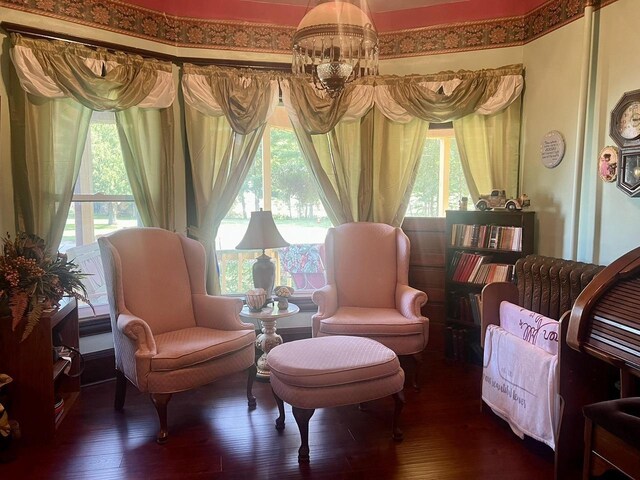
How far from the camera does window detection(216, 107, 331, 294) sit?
4.00m

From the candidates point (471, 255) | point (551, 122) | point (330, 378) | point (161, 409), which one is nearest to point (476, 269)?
point (471, 255)

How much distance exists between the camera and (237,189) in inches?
146

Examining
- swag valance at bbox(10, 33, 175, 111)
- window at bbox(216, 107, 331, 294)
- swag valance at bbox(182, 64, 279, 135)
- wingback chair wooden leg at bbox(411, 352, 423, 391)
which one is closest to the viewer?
swag valance at bbox(10, 33, 175, 111)

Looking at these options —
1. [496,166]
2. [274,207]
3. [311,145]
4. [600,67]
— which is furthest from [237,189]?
[600,67]

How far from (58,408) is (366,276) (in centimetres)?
227

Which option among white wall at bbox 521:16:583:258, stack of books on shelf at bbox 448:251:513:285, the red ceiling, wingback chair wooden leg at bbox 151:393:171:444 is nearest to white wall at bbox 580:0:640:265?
white wall at bbox 521:16:583:258

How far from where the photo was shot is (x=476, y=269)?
11.8 feet

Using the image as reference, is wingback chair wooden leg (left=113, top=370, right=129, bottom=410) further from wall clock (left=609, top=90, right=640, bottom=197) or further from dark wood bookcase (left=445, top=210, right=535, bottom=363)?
wall clock (left=609, top=90, right=640, bottom=197)

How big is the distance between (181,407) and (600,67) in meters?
3.55

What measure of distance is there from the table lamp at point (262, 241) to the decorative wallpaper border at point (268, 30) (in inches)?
59.1

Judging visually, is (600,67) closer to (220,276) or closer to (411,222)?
(411,222)

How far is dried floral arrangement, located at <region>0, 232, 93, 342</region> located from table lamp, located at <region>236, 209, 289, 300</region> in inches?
45.0

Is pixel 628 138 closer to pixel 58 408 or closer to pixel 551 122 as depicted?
pixel 551 122

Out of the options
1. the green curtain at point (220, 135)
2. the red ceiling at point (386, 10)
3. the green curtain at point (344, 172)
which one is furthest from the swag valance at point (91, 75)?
the green curtain at point (344, 172)
